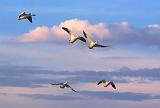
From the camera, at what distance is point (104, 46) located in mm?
177375

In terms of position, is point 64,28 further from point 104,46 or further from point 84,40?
point 104,46

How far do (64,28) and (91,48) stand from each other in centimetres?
992

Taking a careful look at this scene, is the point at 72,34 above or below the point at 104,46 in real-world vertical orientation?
above

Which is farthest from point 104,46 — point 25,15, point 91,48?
point 25,15

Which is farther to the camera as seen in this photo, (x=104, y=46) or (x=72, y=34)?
(x=72, y=34)

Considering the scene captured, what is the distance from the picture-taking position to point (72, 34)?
195 meters

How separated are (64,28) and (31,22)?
30.8 feet

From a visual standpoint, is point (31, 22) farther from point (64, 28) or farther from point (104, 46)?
point (104, 46)

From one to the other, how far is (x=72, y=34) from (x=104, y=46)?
19.9 m

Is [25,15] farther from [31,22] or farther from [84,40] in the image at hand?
[84,40]

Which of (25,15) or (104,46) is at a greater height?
(25,15)

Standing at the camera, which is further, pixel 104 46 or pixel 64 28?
pixel 64 28

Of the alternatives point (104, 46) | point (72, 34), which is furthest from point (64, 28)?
point (104, 46)

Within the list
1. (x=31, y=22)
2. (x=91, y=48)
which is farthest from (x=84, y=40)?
(x=31, y=22)
